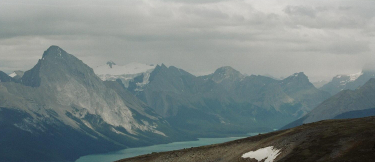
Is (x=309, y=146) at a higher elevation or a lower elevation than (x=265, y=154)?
higher

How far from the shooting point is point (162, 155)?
15538 cm

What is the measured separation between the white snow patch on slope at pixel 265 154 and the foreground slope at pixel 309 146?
3.56 ft

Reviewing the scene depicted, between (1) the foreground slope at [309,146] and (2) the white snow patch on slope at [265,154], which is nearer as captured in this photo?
(1) the foreground slope at [309,146]

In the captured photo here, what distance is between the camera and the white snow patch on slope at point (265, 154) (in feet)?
393

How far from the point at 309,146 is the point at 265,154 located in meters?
12.1

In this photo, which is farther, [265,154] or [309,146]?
[265,154]

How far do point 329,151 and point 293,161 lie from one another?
7846mm

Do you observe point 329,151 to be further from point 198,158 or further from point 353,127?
point 198,158

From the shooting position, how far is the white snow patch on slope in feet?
393

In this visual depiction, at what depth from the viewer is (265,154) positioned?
124 metres

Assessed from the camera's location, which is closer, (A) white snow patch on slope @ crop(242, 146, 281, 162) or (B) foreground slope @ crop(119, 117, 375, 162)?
(B) foreground slope @ crop(119, 117, 375, 162)

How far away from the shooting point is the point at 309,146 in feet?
379

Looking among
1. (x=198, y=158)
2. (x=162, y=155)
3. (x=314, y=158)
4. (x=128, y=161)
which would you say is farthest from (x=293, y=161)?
(x=128, y=161)

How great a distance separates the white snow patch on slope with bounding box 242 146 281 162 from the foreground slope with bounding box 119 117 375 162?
3.56 ft
